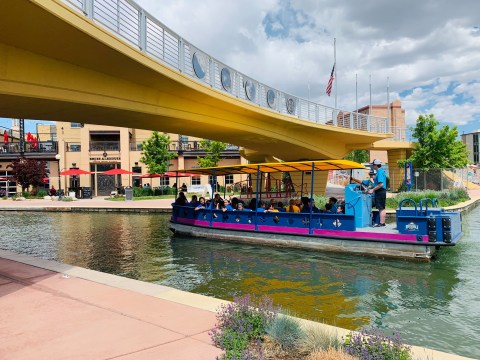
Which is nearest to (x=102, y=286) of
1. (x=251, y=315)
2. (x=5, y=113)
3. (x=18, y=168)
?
(x=251, y=315)

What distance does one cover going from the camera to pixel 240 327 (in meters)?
5.13

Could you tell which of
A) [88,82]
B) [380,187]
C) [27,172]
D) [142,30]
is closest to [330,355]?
[380,187]

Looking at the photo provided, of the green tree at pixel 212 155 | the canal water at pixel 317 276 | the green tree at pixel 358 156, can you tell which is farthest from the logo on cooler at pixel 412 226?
the green tree at pixel 358 156

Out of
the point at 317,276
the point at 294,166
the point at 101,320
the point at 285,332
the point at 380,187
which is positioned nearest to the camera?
the point at 285,332

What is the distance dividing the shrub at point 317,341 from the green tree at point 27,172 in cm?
5022

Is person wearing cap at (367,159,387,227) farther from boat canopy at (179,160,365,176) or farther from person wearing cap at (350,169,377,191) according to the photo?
boat canopy at (179,160,365,176)

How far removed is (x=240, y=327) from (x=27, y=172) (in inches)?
1963

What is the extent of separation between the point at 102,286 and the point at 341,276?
661cm

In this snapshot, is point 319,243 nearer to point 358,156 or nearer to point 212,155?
point 212,155

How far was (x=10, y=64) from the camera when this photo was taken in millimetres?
10242

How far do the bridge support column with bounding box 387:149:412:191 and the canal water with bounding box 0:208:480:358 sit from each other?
23719 mm

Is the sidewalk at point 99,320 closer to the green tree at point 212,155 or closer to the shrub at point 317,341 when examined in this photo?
the shrub at point 317,341

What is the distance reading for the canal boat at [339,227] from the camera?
516 inches

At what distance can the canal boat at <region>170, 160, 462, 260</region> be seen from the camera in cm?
1312
